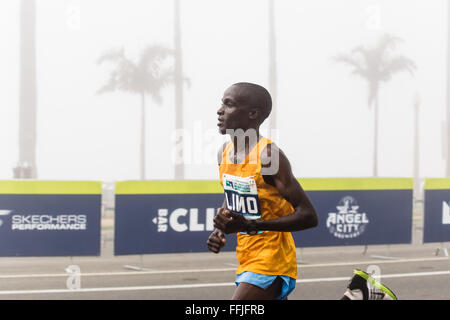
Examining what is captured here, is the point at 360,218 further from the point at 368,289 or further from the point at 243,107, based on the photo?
the point at 243,107

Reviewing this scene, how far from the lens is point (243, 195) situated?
12.0 ft

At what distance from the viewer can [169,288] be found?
27.5 feet

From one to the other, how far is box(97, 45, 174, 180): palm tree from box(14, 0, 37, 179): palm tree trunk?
1088 cm

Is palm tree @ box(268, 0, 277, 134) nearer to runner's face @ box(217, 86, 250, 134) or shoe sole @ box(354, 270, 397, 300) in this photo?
shoe sole @ box(354, 270, 397, 300)

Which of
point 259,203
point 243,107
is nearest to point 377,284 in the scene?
point 259,203

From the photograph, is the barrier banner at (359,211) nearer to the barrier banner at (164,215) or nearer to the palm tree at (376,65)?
the barrier banner at (164,215)

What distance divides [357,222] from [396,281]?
2117mm

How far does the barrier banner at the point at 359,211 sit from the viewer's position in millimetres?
10922

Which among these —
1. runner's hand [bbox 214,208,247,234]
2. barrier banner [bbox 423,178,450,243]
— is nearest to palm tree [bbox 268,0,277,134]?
barrier banner [bbox 423,178,450,243]

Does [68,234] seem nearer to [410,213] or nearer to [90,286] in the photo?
[90,286]

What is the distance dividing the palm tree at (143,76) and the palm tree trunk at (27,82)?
10.9m

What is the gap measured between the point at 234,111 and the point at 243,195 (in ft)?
1.53

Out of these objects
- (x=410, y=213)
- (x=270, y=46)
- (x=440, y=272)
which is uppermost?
(x=270, y=46)
